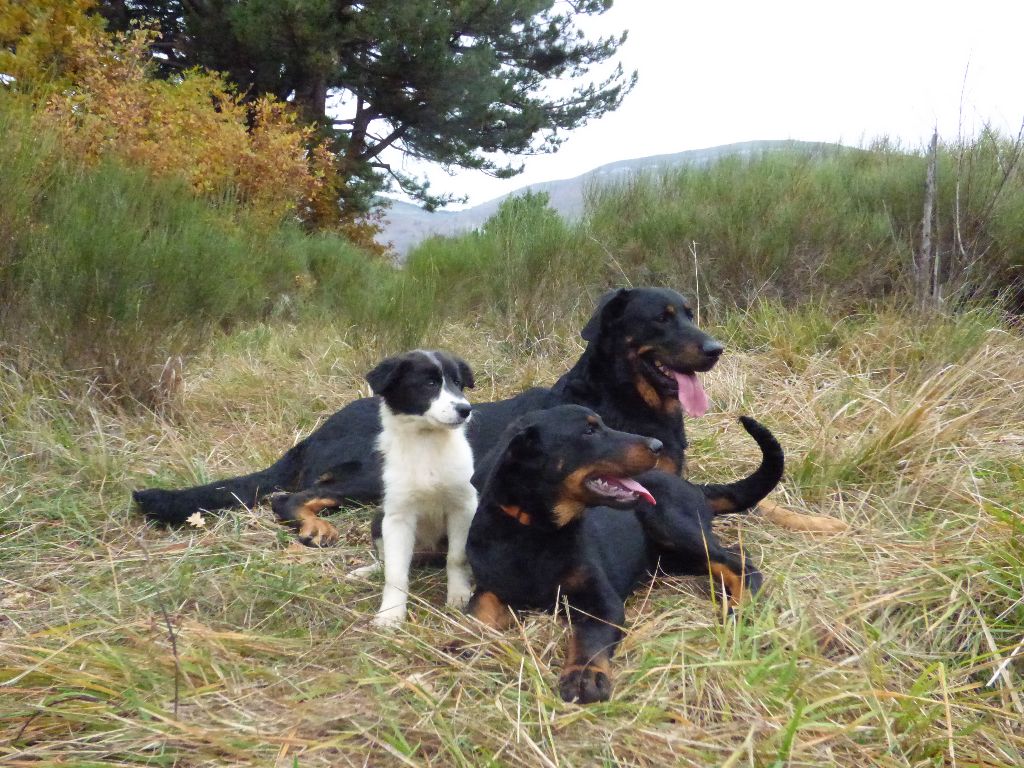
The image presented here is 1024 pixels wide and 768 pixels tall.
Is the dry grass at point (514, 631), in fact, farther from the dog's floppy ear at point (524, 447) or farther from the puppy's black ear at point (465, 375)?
the puppy's black ear at point (465, 375)

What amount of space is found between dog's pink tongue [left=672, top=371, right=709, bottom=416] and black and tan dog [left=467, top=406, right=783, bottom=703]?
72cm

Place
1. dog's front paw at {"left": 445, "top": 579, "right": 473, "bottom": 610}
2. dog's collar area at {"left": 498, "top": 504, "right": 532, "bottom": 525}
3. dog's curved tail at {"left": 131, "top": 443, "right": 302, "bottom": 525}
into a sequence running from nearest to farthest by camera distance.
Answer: dog's collar area at {"left": 498, "top": 504, "right": 532, "bottom": 525} < dog's front paw at {"left": 445, "top": 579, "right": 473, "bottom": 610} < dog's curved tail at {"left": 131, "top": 443, "right": 302, "bottom": 525}

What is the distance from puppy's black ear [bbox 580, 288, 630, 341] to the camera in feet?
13.5

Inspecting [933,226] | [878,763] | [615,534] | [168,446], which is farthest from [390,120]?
[878,763]

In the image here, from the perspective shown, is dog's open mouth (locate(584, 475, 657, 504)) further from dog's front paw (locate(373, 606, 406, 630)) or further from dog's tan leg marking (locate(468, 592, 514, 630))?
dog's front paw (locate(373, 606, 406, 630))

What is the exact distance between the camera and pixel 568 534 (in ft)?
9.72

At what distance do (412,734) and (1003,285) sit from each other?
6724mm

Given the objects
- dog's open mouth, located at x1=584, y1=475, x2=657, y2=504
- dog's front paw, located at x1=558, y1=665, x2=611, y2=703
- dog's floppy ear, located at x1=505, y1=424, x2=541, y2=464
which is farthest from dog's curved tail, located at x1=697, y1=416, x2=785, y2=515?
dog's front paw, located at x1=558, y1=665, x2=611, y2=703

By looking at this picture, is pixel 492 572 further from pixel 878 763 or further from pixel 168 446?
pixel 168 446

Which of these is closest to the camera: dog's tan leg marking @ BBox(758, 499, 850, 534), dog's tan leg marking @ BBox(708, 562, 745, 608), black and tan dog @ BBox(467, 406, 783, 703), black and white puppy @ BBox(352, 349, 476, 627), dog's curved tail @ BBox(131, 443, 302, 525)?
black and tan dog @ BBox(467, 406, 783, 703)

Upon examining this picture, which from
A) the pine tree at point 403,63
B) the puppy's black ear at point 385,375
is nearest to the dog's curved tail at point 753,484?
the puppy's black ear at point 385,375

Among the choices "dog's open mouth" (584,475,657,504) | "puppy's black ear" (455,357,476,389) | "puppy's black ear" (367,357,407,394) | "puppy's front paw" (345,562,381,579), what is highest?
"puppy's black ear" (367,357,407,394)

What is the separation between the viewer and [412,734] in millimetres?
2209

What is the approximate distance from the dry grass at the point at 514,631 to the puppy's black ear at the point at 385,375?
75 cm
